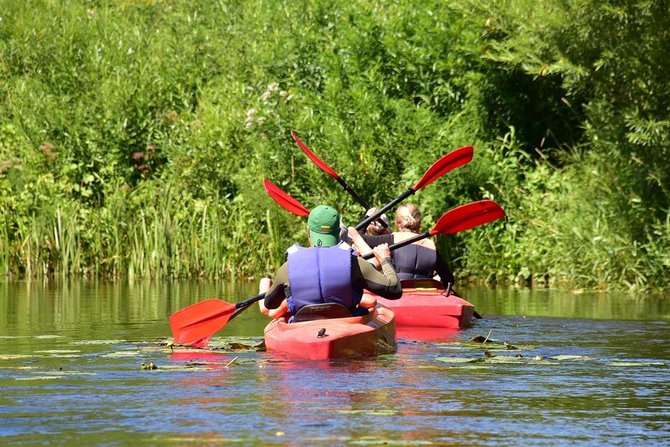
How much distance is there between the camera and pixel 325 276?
10.3m

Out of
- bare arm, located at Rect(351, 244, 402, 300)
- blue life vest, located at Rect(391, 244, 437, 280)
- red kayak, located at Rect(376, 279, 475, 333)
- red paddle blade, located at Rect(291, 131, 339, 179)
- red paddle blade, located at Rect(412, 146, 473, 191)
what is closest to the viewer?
bare arm, located at Rect(351, 244, 402, 300)

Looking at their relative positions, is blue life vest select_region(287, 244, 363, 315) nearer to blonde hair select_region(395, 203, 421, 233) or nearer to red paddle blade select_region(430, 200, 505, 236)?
red paddle blade select_region(430, 200, 505, 236)

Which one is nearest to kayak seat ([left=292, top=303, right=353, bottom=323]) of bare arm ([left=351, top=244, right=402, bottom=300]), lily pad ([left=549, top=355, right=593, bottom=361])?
bare arm ([left=351, top=244, right=402, bottom=300])

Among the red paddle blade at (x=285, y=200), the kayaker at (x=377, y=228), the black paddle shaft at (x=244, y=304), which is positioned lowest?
the black paddle shaft at (x=244, y=304)

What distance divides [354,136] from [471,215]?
6665 mm

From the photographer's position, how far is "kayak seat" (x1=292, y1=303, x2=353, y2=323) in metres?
10.3

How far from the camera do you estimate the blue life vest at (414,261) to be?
13.6 metres

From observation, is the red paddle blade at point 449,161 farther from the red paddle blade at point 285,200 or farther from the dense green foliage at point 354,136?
the dense green foliage at point 354,136

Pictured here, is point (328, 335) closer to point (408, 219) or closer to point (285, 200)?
point (408, 219)

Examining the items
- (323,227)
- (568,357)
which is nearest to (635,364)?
(568,357)

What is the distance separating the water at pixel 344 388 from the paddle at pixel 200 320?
0.50 feet

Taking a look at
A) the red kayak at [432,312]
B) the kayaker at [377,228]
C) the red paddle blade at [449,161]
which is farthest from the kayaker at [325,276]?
the red paddle blade at [449,161]

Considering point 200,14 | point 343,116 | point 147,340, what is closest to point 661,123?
point 343,116

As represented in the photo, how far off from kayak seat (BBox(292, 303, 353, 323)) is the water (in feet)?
1.24
